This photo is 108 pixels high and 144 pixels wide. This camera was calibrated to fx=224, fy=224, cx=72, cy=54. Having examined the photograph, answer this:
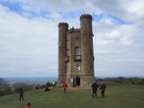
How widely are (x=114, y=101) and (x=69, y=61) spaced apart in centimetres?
2385

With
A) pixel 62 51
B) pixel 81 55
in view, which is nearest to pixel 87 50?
pixel 81 55

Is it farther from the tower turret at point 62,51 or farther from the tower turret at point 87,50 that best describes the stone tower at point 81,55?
the tower turret at point 62,51

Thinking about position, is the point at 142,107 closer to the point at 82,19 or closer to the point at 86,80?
the point at 86,80

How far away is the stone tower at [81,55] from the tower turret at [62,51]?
146 cm

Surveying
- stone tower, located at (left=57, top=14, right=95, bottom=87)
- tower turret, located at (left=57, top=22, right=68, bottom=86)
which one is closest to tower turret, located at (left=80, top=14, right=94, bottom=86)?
stone tower, located at (left=57, top=14, right=95, bottom=87)

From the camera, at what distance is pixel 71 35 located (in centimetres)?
4922

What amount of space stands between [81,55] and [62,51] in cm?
751

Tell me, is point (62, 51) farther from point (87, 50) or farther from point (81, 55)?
point (87, 50)

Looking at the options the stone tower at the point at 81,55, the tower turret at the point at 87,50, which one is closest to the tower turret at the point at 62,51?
the stone tower at the point at 81,55

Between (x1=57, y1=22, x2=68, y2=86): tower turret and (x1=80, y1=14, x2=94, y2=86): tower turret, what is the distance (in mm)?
7664

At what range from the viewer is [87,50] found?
4622 cm

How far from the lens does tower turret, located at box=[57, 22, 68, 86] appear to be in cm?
5359

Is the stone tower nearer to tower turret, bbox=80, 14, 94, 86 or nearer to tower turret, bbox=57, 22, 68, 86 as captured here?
tower turret, bbox=80, 14, 94, 86

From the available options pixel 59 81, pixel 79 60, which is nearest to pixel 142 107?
pixel 79 60
